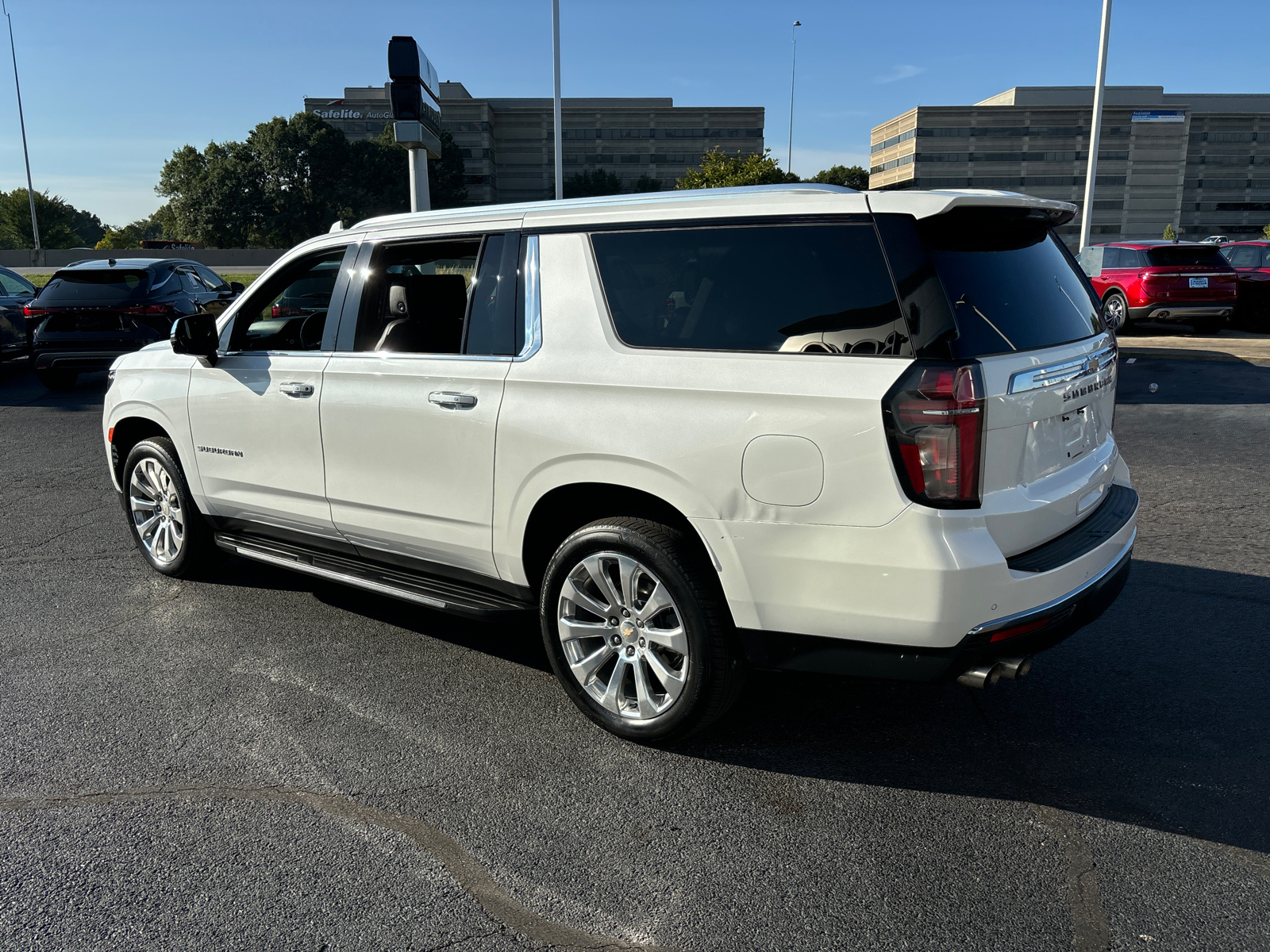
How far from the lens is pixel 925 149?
343ft

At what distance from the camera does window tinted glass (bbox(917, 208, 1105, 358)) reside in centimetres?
275

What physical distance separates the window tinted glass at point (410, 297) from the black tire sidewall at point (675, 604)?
120 cm

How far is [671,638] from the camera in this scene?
320cm

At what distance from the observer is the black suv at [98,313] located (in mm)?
11891

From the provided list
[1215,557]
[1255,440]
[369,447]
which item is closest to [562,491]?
[369,447]

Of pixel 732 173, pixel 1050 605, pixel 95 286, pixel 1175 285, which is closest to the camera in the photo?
pixel 1050 605

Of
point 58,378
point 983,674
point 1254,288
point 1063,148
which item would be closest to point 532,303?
point 983,674

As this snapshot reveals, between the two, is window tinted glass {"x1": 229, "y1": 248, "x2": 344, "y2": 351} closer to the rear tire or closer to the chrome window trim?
the chrome window trim

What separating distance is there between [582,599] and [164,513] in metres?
3.12

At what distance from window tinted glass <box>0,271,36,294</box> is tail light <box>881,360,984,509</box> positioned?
14811mm

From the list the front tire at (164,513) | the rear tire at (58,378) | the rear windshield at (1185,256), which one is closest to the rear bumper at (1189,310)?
the rear windshield at (1185,256)

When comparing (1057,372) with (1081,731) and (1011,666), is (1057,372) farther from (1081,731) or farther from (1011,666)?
(1081,731)

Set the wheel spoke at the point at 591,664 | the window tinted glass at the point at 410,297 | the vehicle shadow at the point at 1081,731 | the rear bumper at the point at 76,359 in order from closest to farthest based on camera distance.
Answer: the vehicle shadow at the point at 1081,731
the wheel spoke at the point at 591,664
the window tinted glass at the point at 410,297
the rear bumper at the point at 76,359

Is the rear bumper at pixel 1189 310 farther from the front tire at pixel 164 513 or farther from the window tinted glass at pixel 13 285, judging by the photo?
the window tinted glass at pixel 13 285
